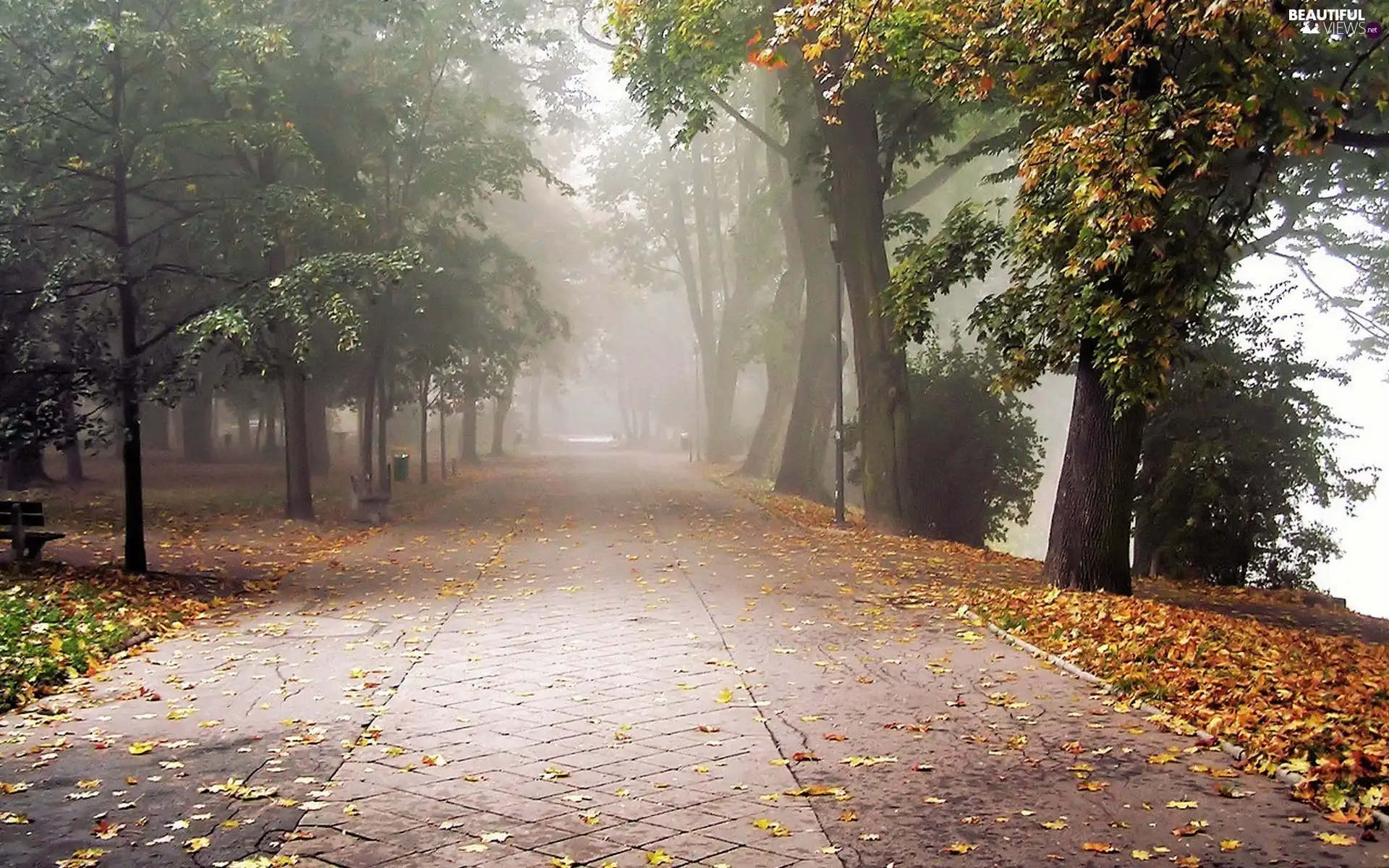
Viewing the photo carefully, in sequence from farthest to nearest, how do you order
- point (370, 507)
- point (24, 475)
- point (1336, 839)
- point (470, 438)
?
point (470, 438) < point (24, 475) < point (370, 507) < point (1336, 839)

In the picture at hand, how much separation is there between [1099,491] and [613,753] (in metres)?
7.95

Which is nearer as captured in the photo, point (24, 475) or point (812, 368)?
point (24, 475)

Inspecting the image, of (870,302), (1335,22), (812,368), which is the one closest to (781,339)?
(812,368)

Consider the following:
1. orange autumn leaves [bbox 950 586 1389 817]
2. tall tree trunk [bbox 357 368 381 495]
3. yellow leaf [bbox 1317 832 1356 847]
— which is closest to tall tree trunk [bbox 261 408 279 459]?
tall tree trunk [bbox 357 368 381 495]

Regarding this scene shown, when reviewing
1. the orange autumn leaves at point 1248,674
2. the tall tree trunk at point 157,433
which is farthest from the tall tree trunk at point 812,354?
the tall tree trunk at point 157,433

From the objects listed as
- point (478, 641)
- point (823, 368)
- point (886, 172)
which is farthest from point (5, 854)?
point (823, 368)

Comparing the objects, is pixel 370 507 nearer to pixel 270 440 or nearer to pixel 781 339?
pixel 781 339

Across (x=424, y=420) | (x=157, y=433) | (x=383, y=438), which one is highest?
(x=424, y=420)

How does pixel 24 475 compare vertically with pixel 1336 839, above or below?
above

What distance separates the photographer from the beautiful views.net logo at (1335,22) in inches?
423

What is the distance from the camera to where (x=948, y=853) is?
17.6ft

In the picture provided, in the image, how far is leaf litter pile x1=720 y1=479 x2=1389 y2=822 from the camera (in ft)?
21.2

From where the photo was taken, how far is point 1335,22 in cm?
1149

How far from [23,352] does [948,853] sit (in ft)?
41.0
